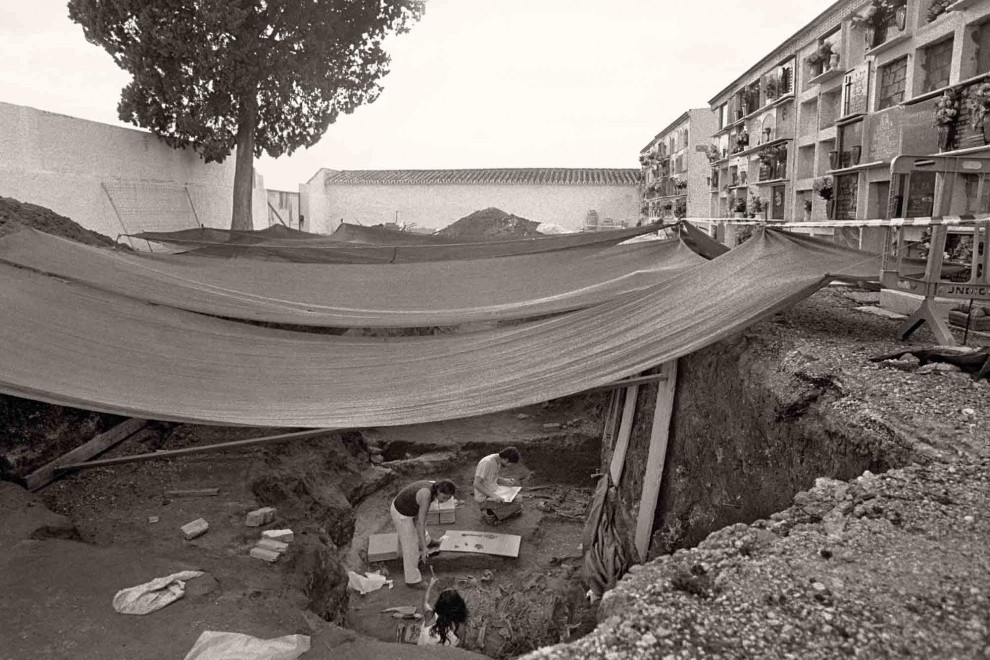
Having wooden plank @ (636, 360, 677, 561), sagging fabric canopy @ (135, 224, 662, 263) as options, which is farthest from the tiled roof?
wooden plank @ (636, 360, 677, 561)

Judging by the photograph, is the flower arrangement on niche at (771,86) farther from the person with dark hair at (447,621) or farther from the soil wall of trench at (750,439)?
the person with dark hair at (447,621)

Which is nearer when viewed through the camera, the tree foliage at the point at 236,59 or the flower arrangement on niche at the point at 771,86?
the tree foliage at the point at 236,59

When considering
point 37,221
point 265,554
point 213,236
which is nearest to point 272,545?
point 265,554

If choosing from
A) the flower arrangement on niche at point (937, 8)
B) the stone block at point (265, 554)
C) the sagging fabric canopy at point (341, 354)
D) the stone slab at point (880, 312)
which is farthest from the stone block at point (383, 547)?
the flower arrangement on niche at point (937, 8)

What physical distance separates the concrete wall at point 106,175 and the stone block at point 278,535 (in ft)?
26.7

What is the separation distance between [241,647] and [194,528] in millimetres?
1799

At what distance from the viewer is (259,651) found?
2.82m

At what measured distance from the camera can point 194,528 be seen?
437 cm

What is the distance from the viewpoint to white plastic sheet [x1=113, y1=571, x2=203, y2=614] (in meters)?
3.23

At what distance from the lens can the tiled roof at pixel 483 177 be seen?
2944 centimetres

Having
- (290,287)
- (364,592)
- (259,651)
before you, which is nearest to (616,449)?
(364,592)

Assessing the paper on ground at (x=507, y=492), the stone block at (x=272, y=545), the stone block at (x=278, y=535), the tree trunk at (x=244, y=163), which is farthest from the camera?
the tree trunk at (x=244, y=163)

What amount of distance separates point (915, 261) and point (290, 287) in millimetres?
5072

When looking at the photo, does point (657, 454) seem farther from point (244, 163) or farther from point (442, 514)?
point (244, 163)
